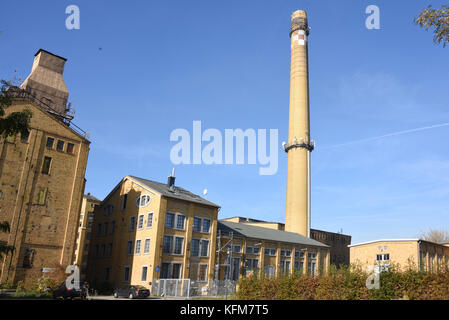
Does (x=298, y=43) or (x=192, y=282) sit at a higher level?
(x=298, y=43)

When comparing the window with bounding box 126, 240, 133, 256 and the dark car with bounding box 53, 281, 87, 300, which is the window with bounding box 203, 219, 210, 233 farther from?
the dark car with bounding box 53, 281, 87, 300

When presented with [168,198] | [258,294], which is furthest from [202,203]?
[258,294]

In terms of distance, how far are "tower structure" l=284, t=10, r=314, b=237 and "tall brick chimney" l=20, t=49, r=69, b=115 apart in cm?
3831

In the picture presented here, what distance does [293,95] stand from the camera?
228 feet

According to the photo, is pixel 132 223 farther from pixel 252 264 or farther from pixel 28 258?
pixel 252 264

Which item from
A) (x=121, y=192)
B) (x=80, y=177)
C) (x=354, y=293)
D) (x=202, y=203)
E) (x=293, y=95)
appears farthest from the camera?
(x=293, y=95)

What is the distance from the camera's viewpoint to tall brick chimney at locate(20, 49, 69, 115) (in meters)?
45.7

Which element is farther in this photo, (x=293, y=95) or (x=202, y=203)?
(x=293, y=95)

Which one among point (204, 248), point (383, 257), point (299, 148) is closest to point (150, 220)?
point (204, 248)

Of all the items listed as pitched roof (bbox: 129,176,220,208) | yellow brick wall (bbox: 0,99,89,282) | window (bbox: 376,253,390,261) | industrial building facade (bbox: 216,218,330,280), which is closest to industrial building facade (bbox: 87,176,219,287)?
pitched roof (bbox: 129,176,220,208)

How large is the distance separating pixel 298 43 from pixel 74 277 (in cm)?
5639

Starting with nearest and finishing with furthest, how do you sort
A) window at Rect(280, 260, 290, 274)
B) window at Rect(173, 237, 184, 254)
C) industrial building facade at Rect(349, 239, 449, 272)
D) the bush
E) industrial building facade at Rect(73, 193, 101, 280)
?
the bush → window at Rect(173, 237, 184, 254) → industrial building facade at Rect(349, 239, 449, 272) → window at Rect(280, 260, 290, 274) → industrial building facade at Rect(73, 193, 101, 280)

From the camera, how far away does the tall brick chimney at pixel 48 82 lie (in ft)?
150
